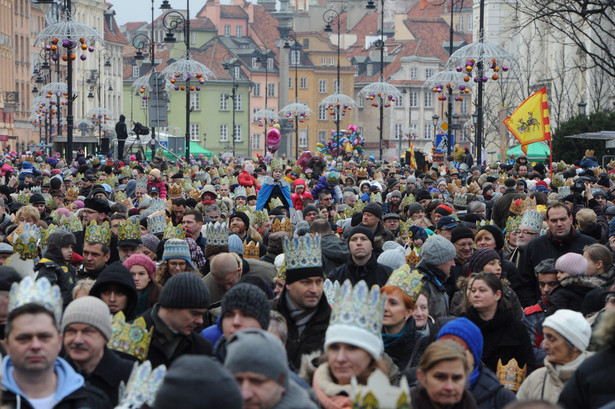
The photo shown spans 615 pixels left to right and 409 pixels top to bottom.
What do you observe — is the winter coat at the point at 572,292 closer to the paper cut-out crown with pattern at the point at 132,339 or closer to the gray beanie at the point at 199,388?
the paper cut-out crown with pattern at the point at 132,339

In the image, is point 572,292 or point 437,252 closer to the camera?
point 572,292

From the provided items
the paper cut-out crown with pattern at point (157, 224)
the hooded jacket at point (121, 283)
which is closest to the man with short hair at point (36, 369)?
the hooded jacket at point (121, 283)

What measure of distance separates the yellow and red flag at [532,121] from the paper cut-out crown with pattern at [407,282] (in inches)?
628

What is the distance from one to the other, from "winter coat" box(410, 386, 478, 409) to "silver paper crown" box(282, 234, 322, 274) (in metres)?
2.14

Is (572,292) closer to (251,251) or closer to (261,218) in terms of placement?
(251,251)

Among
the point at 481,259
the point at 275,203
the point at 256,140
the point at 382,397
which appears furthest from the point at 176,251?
the point at 256,140

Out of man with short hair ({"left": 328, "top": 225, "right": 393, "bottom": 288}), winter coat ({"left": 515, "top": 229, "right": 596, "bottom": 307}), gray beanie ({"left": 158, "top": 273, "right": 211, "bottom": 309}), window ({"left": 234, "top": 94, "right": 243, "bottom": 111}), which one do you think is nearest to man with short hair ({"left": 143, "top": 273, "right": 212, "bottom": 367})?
gray beanie ({"left": 158, "top": 273, "right": 211, "bottom": 309})

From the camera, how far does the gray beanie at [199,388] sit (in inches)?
177

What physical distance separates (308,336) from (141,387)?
2.28m

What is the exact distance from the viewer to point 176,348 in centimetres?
699

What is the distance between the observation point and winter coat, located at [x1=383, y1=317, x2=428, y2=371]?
7.60 m

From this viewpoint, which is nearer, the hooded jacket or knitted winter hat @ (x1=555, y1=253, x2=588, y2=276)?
the hooded jacket

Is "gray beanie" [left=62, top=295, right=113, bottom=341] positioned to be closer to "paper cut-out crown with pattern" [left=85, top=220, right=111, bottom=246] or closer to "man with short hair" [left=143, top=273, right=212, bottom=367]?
"man with short hair" [left=143, top=273, right=212, bottom=367]

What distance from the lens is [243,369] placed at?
16.8 ft
